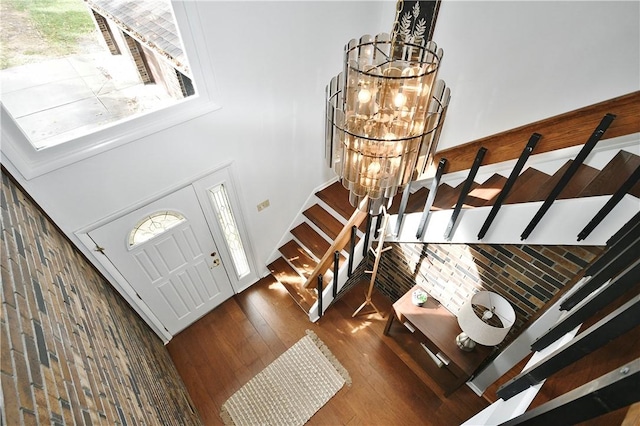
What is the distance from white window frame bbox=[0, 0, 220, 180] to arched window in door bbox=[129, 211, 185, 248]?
703 millimetres

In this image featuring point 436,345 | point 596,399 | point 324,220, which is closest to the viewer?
point 596,399

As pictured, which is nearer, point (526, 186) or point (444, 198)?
point (526, 186)

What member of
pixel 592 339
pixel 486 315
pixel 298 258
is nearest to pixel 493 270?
pixel 486 315

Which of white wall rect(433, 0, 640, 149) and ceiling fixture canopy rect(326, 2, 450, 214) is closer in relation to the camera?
ceiling fixture canopy rect(326, 2, 450, 214)

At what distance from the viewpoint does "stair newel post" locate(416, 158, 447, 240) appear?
6.08 ft

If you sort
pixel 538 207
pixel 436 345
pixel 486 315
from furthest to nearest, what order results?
pixel 436 345
pixel 486 315
pixel 538 207

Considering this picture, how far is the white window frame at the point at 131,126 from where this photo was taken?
1694 mm

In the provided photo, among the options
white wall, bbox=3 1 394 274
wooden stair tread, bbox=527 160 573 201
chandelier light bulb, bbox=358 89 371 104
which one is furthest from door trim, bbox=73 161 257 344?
wooden stair tread, bbox=527 160 573 201

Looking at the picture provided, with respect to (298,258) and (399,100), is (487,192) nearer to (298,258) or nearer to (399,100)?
(399,100)

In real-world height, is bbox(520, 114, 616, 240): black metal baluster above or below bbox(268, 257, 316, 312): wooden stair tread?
above

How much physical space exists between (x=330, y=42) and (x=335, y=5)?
0.28m

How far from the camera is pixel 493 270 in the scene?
2338 mm

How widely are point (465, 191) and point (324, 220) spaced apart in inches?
73.2

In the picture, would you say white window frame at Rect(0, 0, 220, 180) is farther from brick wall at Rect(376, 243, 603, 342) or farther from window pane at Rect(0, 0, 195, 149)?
brick wall at Rect(376, 243, 603, 342)
